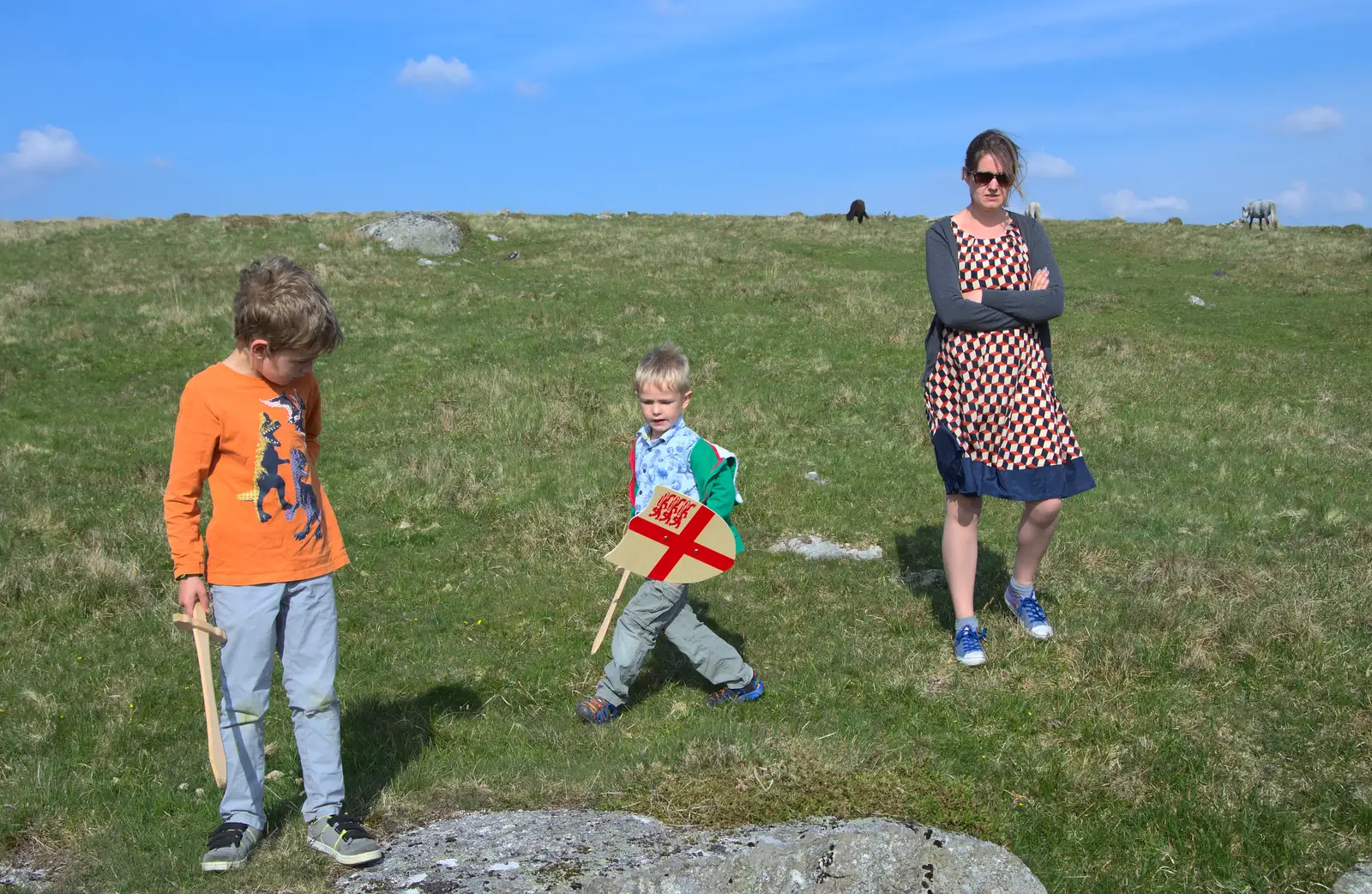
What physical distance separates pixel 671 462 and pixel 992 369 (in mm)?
1756

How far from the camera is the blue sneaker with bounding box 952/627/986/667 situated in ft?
17.7

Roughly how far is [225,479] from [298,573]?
0.41 metres

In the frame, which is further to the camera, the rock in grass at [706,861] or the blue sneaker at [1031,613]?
the blue sneaker at [1031,613]

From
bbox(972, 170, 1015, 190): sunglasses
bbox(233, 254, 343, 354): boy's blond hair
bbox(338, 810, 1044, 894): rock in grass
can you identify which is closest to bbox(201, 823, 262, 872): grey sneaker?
bbox(338, 810, 1044, 894): rock in grass

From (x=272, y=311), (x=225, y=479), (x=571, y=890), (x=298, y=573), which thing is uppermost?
(x=272, y=311)

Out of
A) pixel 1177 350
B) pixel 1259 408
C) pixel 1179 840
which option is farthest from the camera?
pixel 1177 350

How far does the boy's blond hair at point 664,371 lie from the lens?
468cm

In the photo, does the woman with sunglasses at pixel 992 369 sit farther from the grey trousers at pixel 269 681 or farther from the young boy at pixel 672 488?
the grey trousers at pixel 269 681

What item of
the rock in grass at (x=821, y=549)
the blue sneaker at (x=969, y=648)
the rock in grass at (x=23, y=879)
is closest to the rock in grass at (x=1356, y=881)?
the blue sneaker at (x=969, y=648)

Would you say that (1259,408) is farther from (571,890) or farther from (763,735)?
(571,890)

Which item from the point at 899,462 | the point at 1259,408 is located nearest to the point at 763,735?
the point at 899,462

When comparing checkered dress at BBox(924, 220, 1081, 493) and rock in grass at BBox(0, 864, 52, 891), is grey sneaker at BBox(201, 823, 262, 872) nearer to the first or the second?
rock in grass at BBox(0, 864, 52, 891)

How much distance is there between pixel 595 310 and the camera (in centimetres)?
1883

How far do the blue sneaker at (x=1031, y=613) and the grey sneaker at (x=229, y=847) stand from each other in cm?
398
